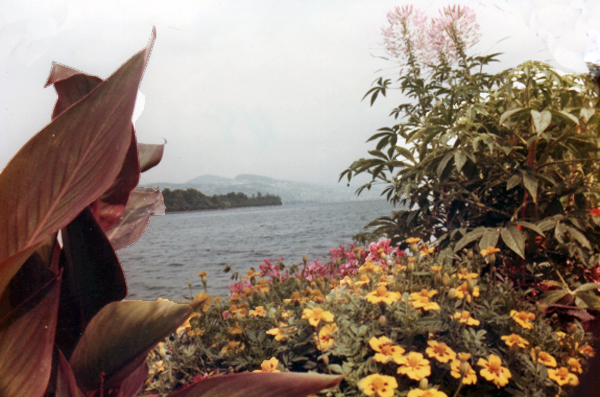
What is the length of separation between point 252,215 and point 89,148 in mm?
1854

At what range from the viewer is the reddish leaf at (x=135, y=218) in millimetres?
522

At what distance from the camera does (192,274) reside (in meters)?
1.32

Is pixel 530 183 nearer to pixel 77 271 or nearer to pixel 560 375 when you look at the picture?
pixel 560 375

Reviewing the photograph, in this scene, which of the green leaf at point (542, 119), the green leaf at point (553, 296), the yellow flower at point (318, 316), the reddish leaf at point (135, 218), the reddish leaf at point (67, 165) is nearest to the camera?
the reddish leaf at point (67, 165)

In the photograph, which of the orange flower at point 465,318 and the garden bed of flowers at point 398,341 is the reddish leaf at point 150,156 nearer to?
the garden bed of flowers at point 398,341

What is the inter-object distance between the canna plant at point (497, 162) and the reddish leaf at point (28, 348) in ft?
3.68

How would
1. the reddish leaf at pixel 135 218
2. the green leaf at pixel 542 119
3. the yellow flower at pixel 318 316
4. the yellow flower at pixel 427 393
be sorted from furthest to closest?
the green leaf at pixel 542 119 < the yellow flower at pixel 318 316 < the yellow flower at pixel 427 393 < the reddish leaf at pixel 135 218

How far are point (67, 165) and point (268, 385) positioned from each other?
0.30 m

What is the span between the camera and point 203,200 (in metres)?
1.44

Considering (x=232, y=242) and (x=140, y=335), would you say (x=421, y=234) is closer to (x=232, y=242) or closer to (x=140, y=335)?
(x=232, y=242)

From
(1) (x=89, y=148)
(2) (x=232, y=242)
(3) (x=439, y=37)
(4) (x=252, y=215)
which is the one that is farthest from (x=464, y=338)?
(4) (x=252, y=215)

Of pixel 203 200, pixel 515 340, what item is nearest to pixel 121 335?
pixel 515 340

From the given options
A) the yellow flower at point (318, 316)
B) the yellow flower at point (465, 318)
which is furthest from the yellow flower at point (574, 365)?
the yellow flower at point (318, 316)

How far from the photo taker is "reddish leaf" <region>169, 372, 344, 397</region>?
375 millimetres
